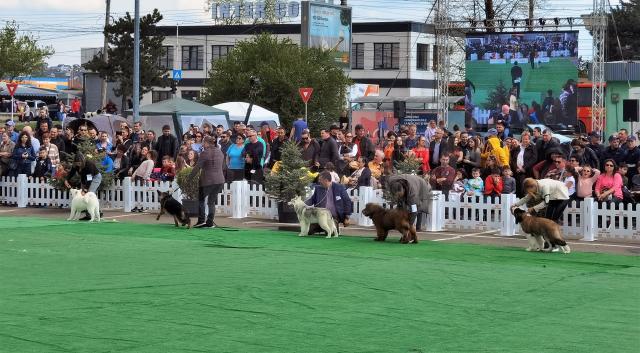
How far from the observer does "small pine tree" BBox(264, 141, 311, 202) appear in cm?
2078

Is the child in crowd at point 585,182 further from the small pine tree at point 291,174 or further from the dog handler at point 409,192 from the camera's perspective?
the small pine tree at point 291,174

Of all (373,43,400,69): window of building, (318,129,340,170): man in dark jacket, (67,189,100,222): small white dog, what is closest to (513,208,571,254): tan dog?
(318,129,340,170): man in dark jacket

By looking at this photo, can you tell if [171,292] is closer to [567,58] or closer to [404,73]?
[567,58]

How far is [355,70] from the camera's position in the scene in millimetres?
78875

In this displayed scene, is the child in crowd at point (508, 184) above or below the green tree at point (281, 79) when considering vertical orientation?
below

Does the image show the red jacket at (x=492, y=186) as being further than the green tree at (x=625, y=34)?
No

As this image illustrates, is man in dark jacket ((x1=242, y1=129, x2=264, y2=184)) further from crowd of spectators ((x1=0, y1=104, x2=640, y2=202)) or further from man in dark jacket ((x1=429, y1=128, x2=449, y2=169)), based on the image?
man in dark jacket ((x1=429, y1=128, x2=449, y2=169))

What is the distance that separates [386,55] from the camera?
78.5 m

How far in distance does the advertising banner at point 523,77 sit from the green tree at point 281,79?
20.4 feet

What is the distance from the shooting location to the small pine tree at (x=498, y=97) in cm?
4712

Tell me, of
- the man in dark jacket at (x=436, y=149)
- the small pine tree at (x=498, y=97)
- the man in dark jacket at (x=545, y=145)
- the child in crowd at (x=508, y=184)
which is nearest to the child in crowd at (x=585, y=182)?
the man in dark jacket at (x=545, y=145)

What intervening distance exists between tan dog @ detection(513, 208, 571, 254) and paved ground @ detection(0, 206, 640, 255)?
75cm

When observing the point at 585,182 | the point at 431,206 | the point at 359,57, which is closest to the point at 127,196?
the point at 431,206

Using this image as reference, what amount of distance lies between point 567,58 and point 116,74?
71.5 feet
